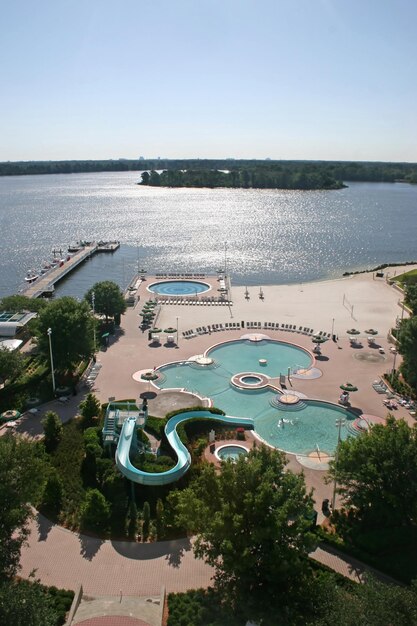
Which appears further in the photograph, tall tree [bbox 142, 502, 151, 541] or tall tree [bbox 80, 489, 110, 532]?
tall tree [bbox 142, 502, 151, 541]

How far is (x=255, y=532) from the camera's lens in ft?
62.2

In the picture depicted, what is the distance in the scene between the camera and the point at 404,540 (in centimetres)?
2361

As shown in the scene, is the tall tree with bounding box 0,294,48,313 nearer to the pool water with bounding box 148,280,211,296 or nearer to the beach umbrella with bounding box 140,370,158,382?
the beach umbrella with bounding box 140,370,158,382

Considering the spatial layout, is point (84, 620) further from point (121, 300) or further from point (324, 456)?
point (121, 300)

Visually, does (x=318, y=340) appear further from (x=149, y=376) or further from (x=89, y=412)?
(x=89, y=412)

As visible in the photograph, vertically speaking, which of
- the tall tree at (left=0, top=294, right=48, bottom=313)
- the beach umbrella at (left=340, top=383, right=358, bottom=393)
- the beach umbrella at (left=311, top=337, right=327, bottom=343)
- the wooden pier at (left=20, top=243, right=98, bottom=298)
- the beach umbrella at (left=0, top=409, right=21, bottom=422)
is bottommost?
the wooden pier at (left=20, top=243, right=98, bottom=298)

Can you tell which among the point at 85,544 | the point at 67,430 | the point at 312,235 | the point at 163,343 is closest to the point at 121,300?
the point at 163,343

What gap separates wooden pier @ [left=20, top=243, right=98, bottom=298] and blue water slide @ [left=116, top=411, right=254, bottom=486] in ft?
151

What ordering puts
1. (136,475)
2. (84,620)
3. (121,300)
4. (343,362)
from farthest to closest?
(121,300), (343,362), (136,475), (84,620)

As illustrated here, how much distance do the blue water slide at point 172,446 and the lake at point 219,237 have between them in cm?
4958

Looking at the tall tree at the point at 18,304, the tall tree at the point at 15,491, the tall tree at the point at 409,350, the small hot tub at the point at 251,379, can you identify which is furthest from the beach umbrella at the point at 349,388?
the tall tree at the point at 18,304

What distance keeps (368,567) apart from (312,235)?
11152 centimetres

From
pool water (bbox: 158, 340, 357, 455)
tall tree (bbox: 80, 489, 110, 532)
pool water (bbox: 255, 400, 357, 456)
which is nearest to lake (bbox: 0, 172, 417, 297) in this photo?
pool water (bbox: 158, 340, 357, 455)

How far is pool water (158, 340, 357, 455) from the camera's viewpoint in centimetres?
3522
